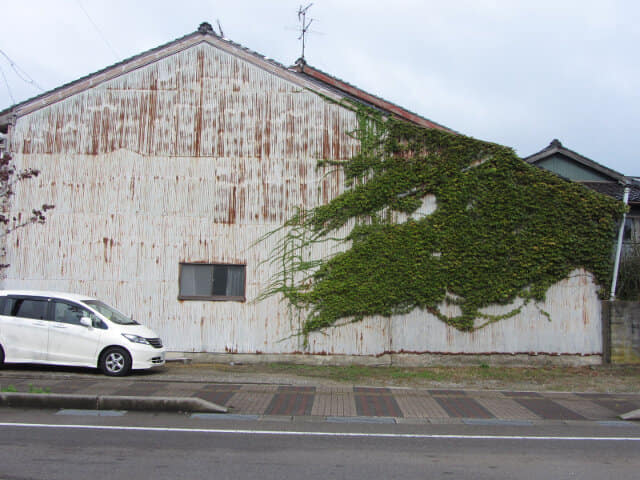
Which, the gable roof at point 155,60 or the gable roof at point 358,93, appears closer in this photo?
the gable roof at point 155,60

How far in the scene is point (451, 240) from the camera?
1441 centimetres

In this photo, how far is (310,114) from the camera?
15.0 metres

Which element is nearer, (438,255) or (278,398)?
(278,398)

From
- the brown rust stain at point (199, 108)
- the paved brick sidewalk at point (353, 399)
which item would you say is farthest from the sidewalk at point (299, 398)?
the brown rust stain at point (199, 108)

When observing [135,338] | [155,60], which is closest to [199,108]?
[155,60]

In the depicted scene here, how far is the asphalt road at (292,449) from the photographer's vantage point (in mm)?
6059

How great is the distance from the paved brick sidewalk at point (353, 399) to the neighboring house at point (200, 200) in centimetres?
287

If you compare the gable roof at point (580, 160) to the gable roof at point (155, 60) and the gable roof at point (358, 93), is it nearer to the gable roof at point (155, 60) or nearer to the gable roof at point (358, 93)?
the gable roof at point (358, 93)

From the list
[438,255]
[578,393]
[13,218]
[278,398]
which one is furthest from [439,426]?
[13,218]

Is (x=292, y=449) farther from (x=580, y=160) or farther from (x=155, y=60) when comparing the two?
(x=580, y=160)

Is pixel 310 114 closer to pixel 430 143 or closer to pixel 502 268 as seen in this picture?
pixel 430 143

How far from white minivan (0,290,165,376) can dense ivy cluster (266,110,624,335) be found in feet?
12.9

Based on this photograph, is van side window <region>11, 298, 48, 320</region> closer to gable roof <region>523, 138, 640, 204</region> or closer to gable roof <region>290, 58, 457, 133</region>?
gable roof <region>290, 58, 457, 133</region>

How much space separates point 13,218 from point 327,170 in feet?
26.2
